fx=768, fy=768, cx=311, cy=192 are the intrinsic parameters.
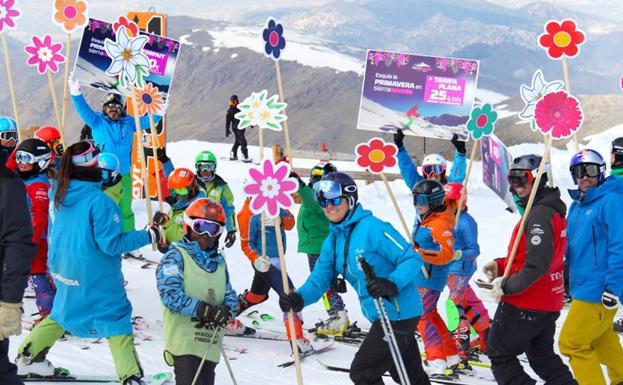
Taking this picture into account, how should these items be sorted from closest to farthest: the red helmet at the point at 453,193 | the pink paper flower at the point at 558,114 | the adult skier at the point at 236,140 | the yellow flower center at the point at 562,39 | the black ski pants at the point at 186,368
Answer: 1. the black ski pants at the point at 186,368
2. the pink paper flower at the point at 558,114
3. the yellow flower center at the point at 562,39
4. the red helmet at the point at 453,193
5. the adult skier at the point at 236,140

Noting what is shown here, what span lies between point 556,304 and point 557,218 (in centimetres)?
64

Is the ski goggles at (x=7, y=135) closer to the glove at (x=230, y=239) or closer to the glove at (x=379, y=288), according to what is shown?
the glove at (x=230, y=239)

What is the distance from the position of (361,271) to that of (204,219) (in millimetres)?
1059

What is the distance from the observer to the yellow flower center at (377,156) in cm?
707

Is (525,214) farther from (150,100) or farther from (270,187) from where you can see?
(150,100)

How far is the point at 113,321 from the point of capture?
528 cm

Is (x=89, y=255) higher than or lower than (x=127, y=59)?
lower

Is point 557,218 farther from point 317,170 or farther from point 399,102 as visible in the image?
point 399,102

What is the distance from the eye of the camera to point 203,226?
15.4 ft

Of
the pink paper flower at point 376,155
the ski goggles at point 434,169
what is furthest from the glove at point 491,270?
the ski goggles at point 434,169

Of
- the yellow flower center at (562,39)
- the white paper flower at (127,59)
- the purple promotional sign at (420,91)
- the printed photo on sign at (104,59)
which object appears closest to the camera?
the yellow flower center at (562,39)

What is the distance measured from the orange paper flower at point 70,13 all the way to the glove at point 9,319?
4.94 m

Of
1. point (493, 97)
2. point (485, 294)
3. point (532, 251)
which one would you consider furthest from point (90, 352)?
point (493, 97)

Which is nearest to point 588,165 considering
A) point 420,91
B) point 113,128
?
point 113,128
